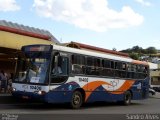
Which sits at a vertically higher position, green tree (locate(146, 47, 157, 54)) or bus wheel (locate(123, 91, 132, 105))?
green tree (locate(146, 47, 157, 54))

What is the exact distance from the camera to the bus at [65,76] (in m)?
18.5

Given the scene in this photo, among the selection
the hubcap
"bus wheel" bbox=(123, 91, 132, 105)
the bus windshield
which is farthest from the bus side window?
"bus wheel" bbox=(123, 91, 132, 105)

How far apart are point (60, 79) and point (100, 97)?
4.11m


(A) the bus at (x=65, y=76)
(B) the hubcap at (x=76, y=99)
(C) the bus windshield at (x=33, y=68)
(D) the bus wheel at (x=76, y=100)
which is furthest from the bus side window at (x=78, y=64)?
(C) the bus windshield at (x=33, y=68)

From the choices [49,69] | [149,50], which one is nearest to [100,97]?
[49,69]

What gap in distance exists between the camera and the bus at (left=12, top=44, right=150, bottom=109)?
1850cm

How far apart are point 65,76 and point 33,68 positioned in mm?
1512

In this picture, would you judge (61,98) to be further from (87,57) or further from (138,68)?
(138,68)

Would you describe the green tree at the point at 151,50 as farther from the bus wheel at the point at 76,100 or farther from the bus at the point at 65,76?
the bus wheel at the point at 76,100

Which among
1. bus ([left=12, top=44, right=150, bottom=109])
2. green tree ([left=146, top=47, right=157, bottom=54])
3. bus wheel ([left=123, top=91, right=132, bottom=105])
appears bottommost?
bus wheel ([left=123, top=91, right=132, bottom=105])

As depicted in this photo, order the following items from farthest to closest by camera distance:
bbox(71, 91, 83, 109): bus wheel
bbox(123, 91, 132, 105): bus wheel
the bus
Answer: bbox(123, 91, 132, 105): bus wheel → bbox(71, 91, 83, 109): bus wheel → the bus

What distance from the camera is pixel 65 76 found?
63.3 ft

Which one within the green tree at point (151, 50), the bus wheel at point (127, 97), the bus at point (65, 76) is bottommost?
the bus wheel at point (127, 97)

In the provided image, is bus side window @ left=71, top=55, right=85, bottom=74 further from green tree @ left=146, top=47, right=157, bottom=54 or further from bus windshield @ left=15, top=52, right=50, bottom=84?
green tree @ left=146, top=47, right=157, bottom=54
